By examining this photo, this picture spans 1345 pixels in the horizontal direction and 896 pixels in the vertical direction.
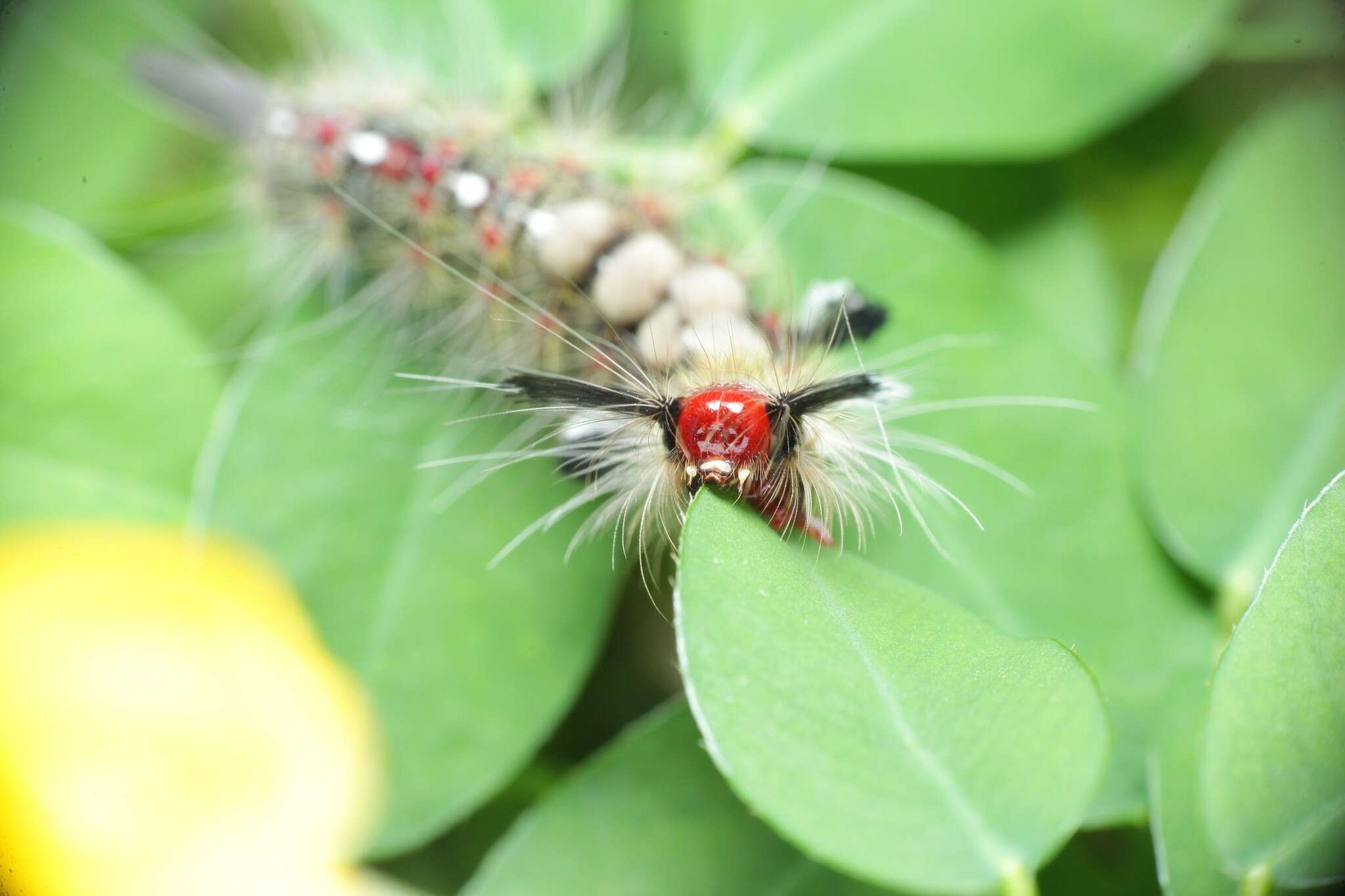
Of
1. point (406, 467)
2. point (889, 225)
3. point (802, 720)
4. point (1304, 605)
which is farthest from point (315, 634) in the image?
point (1304, 605)

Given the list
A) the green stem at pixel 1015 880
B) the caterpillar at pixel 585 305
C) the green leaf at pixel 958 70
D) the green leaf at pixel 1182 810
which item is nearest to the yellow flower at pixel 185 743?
the caterpillar at pixel 585 305

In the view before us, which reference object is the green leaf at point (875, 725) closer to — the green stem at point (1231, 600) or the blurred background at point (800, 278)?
the blurred background at point (800, 278)

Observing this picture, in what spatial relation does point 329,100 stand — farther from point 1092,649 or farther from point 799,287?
point 1092,649

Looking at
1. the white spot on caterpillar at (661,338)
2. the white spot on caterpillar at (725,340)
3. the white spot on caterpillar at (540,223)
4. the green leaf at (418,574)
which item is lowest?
the green leaf at (418,574)

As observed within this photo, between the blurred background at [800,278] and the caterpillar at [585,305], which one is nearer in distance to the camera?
the caterpillar at [585,305]

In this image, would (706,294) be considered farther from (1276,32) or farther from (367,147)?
(1276,32)

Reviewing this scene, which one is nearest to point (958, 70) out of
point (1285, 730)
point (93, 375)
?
point (1285, 730)

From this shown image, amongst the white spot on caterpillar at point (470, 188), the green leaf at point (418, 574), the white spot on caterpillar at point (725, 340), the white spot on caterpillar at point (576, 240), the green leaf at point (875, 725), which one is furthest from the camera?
the white spot on caterpillar at point (470, 188)
